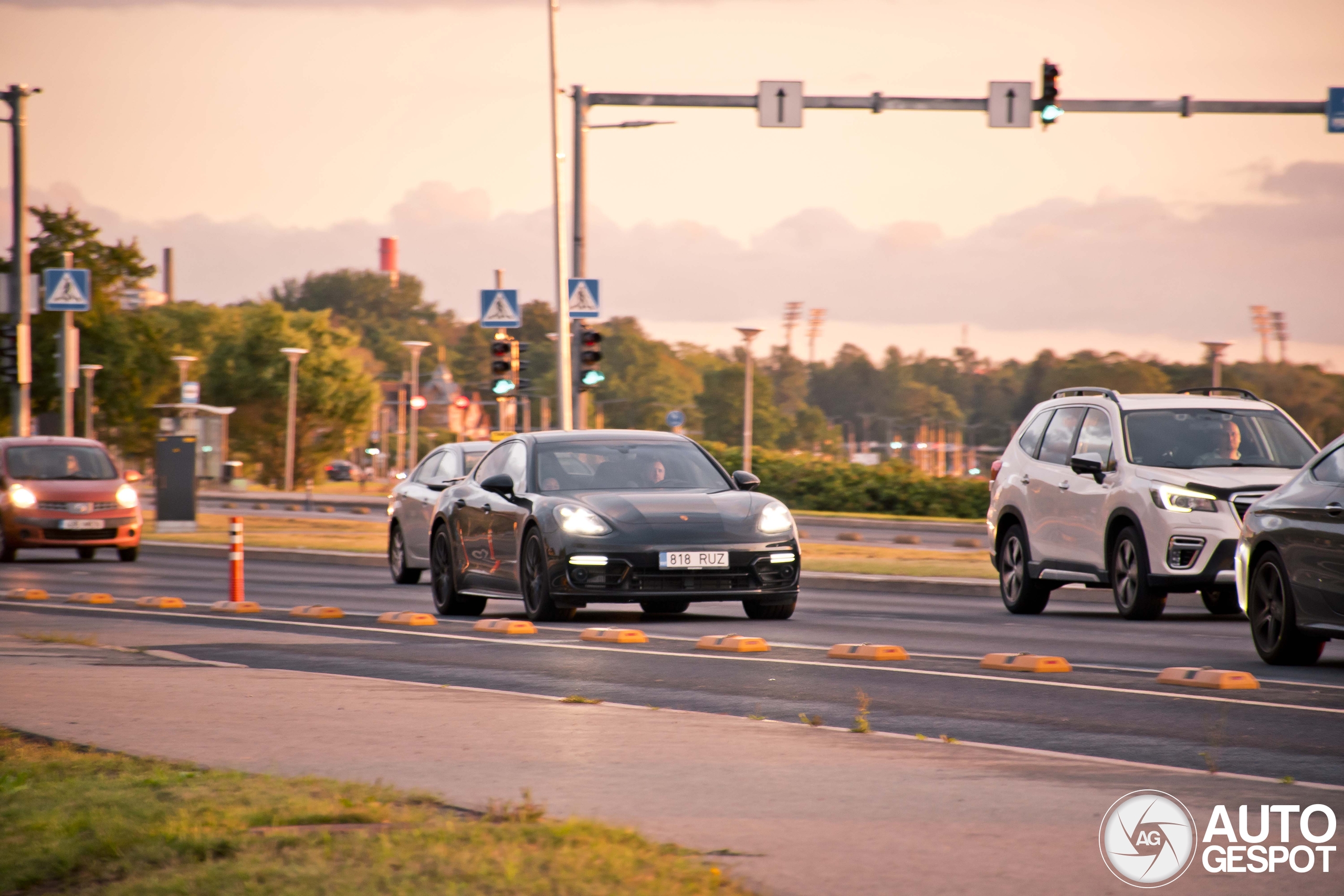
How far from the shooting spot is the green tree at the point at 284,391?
326ft

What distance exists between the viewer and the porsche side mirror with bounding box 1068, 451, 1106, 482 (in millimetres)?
15664

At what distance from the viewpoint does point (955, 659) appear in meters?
12.0

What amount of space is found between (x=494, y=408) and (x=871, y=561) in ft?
542

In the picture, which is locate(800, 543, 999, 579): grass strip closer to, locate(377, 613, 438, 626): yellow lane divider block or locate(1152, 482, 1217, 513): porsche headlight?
locate(1152, 482, 1217, 513): porsche headlight

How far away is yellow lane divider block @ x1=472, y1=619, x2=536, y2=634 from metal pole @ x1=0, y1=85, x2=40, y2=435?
23.0 metres

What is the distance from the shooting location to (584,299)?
2706 cm

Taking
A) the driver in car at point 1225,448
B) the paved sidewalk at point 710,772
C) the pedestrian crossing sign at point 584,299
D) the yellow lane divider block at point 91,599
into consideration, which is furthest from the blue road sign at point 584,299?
the paved sidewalk at point 710,772

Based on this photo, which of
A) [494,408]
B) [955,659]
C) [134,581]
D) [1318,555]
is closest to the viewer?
[1318,555]

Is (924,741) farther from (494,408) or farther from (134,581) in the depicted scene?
(494,408)

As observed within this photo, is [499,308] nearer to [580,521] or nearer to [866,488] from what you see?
[580,521]

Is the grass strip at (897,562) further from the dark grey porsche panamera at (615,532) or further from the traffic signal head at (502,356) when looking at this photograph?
the traffic signal head at (502,356)

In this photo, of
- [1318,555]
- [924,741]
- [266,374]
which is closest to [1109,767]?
[924,741]

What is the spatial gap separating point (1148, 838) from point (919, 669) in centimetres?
557

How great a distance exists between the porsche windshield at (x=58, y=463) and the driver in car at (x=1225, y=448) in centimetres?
1679
